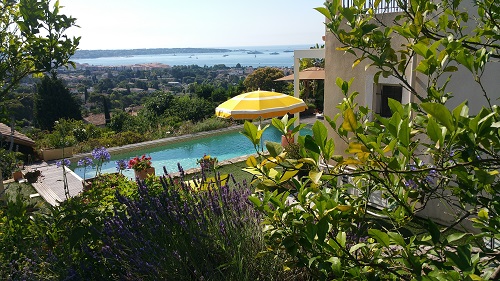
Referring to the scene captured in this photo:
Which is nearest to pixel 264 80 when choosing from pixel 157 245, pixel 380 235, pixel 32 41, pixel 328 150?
pixel 32 41

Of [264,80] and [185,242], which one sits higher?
[264,80]

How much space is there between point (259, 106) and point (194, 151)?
250 inches

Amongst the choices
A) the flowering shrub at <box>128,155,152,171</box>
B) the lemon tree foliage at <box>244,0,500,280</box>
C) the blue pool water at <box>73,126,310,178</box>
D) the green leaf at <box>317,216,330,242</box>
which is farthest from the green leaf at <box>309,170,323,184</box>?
the blue pool water at <box>73,126,310,178</box>

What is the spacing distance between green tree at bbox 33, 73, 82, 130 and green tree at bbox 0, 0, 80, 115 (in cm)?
2590

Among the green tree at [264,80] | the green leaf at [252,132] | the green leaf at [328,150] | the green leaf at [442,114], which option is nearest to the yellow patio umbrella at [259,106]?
the green leaf at [252,132]

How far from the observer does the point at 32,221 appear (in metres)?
3.01

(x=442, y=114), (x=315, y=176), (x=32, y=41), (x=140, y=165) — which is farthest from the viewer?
(x=140, y=165)

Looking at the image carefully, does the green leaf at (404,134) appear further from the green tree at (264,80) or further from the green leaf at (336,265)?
the green tree at (264,80)

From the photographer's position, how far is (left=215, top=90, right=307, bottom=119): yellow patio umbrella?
32.8ft

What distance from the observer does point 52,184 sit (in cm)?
1120

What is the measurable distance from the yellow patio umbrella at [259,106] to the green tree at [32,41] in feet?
22.8

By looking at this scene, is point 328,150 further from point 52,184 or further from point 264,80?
point 264,80

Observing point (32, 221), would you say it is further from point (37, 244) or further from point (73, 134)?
point (73, 134)

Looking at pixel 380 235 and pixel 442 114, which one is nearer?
pixel 442 114
